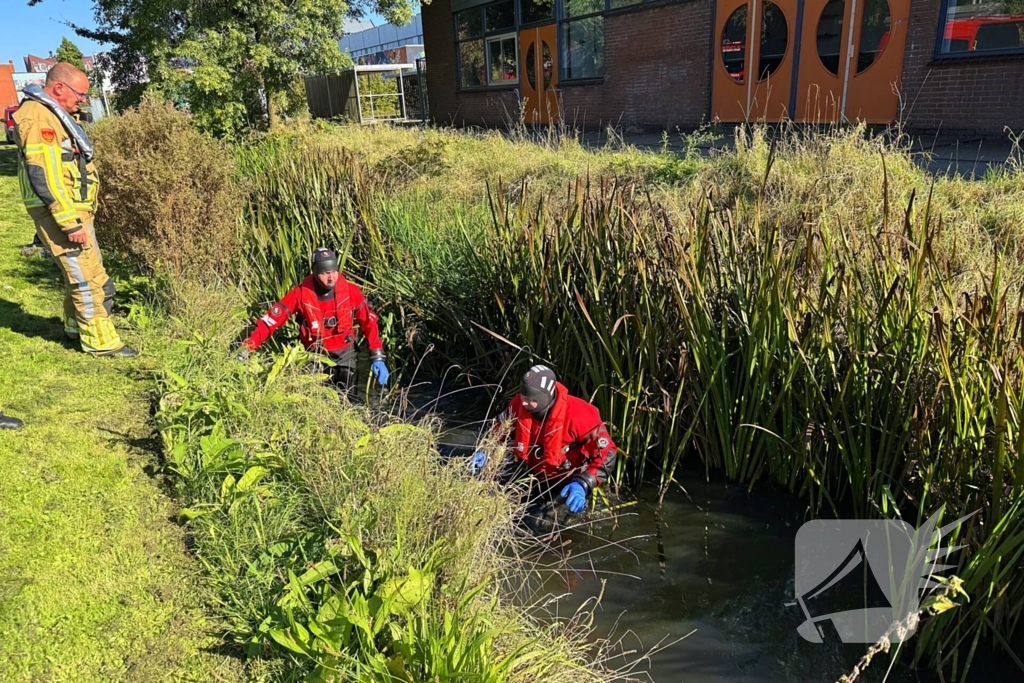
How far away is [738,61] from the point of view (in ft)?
41.9

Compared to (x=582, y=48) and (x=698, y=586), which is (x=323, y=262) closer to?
(x=698, y=586)

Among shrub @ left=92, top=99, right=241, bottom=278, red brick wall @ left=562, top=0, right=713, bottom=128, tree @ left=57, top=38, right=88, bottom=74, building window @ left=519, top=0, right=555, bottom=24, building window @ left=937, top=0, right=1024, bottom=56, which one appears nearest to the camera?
shrub @ left=92, top=99, right=241, bottom=278

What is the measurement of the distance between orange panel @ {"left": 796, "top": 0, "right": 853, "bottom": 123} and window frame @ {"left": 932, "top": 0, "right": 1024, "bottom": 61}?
1317 millimetres

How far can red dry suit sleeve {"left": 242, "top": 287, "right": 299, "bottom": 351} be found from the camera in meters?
4.94

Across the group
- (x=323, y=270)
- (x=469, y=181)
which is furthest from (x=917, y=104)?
(x=323, y=270)

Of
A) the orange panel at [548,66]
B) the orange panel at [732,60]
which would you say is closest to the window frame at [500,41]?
the orange panel at [548,66]

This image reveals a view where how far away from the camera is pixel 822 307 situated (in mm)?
3400

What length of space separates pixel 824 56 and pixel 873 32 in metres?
0.80

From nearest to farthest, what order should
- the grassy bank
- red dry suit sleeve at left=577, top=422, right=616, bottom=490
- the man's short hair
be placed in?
1. the grassy bank
2. red dry suit sleeve at left=577, top=422, right=616, bottom=490
3. the man's short hair

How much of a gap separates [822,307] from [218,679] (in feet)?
9.72

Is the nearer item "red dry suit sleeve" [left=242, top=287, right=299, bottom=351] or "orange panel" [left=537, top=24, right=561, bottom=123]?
"red dry suit sleeve" [left=242, top=287, right=299, bottom=351]

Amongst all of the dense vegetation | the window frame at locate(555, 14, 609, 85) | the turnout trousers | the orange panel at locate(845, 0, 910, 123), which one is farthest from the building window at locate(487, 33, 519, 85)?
the turnout trousers

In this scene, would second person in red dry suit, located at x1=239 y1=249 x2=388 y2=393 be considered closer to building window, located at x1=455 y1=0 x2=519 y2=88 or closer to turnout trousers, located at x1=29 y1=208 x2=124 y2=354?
turnout trousers, located at x1=29 y1=208 x2=124 y2=354

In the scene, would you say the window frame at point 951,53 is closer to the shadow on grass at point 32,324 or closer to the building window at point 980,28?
the building window at point 980,28
